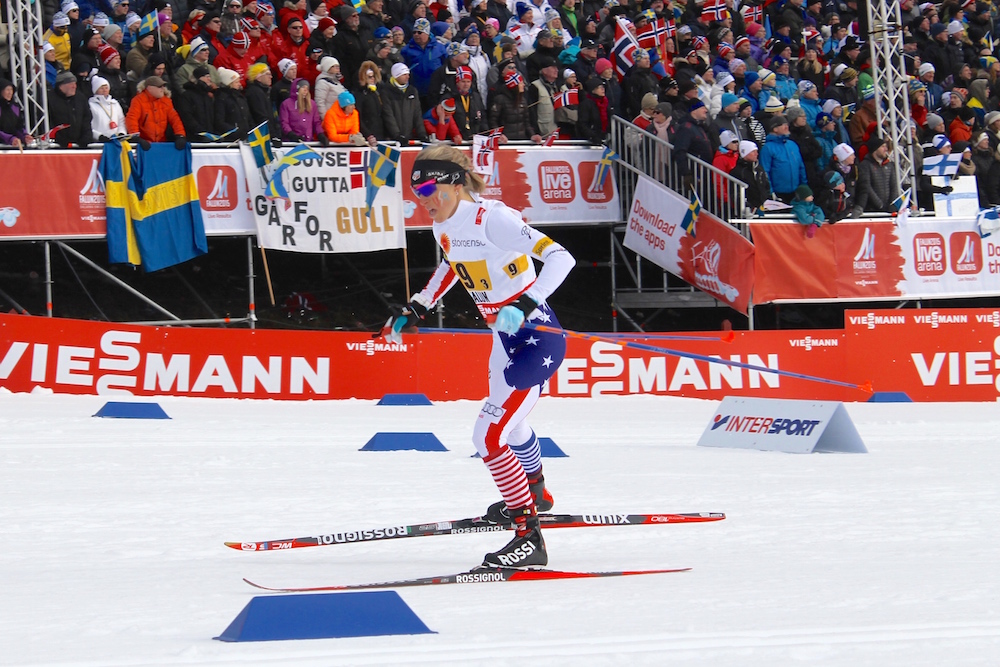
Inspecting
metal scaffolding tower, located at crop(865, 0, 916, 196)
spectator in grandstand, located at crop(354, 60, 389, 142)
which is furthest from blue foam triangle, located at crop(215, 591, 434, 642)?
metal scaffolding tower, located at crop(865, 0, 916, 196)

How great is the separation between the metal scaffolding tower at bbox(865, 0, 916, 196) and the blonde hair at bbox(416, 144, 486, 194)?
1218 cm

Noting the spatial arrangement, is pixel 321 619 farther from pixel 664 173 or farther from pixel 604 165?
pixel 604 165

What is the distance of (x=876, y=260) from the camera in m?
16.0

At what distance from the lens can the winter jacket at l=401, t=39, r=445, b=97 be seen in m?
15.9

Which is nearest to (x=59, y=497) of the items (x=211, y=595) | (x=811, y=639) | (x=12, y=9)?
(x=211, y=595)

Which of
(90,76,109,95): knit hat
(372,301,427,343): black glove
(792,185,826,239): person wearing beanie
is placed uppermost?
(90,76,109,95): knit hat

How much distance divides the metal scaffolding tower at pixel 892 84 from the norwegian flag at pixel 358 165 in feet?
22.5

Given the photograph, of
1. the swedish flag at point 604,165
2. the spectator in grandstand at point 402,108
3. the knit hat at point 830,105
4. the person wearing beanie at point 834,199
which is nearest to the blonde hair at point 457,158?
the spectator in grandstand at point 402,108

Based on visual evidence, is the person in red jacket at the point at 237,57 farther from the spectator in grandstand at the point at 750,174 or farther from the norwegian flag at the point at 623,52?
the spectator in grandstand at the point at 750,174

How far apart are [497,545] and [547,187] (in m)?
9.97

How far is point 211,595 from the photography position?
15.5 feet

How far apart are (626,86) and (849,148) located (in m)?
2.94

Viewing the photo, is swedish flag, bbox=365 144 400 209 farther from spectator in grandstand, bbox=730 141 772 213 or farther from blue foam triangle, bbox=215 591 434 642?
blue foam triangle, bbox=215 591 434 642

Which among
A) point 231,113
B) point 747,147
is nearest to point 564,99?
point 747,147
